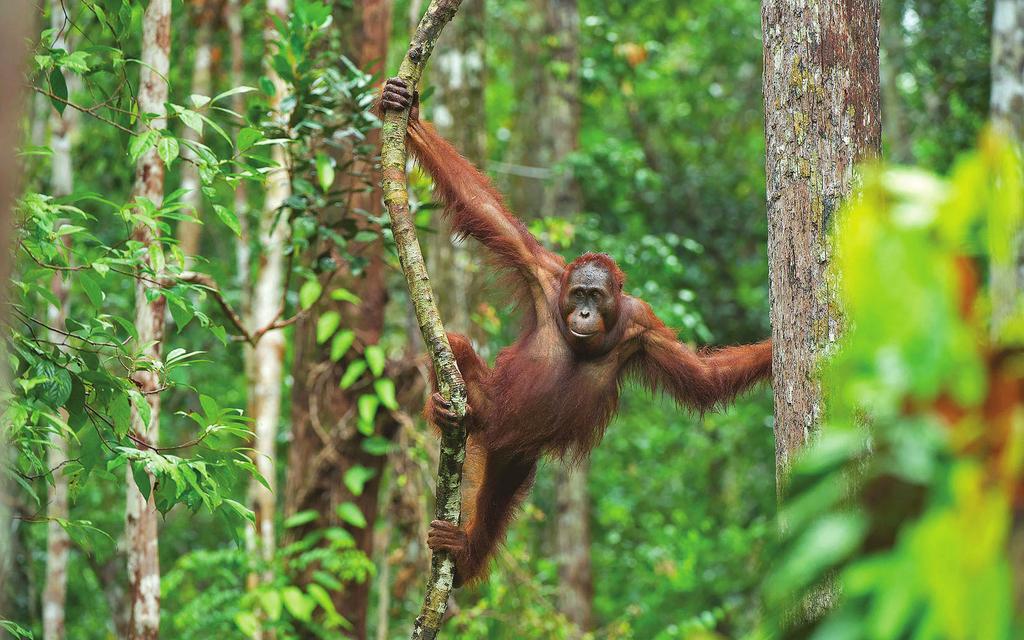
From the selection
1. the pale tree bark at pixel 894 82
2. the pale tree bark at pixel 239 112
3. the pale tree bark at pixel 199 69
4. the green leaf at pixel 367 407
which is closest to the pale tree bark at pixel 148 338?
the green leaf at pixel 367 407

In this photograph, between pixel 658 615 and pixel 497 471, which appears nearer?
pixel 497 471

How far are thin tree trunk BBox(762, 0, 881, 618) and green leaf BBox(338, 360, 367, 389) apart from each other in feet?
11.1

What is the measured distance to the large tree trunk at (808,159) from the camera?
310cm

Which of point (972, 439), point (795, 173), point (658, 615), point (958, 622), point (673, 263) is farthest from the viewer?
point (658, 615)

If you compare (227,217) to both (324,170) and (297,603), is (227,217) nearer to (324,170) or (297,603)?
(324,170)

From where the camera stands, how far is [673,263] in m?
7.33

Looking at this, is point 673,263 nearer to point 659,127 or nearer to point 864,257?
point 659,127

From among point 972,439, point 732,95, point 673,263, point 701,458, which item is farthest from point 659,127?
point 972,439

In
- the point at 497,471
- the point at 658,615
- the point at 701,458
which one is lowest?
the point at 658,615

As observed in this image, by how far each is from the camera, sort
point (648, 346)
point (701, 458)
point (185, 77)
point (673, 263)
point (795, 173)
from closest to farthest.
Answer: point (795, 173) < point (648, 346) < point (673, 263) < point (185, 77) < point (701, 458)

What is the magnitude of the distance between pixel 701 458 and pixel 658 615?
1777 mm

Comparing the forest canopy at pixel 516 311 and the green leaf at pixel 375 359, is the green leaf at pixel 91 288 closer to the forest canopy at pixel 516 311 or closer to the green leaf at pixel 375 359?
Answer: the forest canopy at pixel 516 311

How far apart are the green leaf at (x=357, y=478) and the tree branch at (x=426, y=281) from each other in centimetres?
243

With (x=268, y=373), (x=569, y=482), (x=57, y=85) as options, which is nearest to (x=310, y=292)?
(x=268, y=373)
